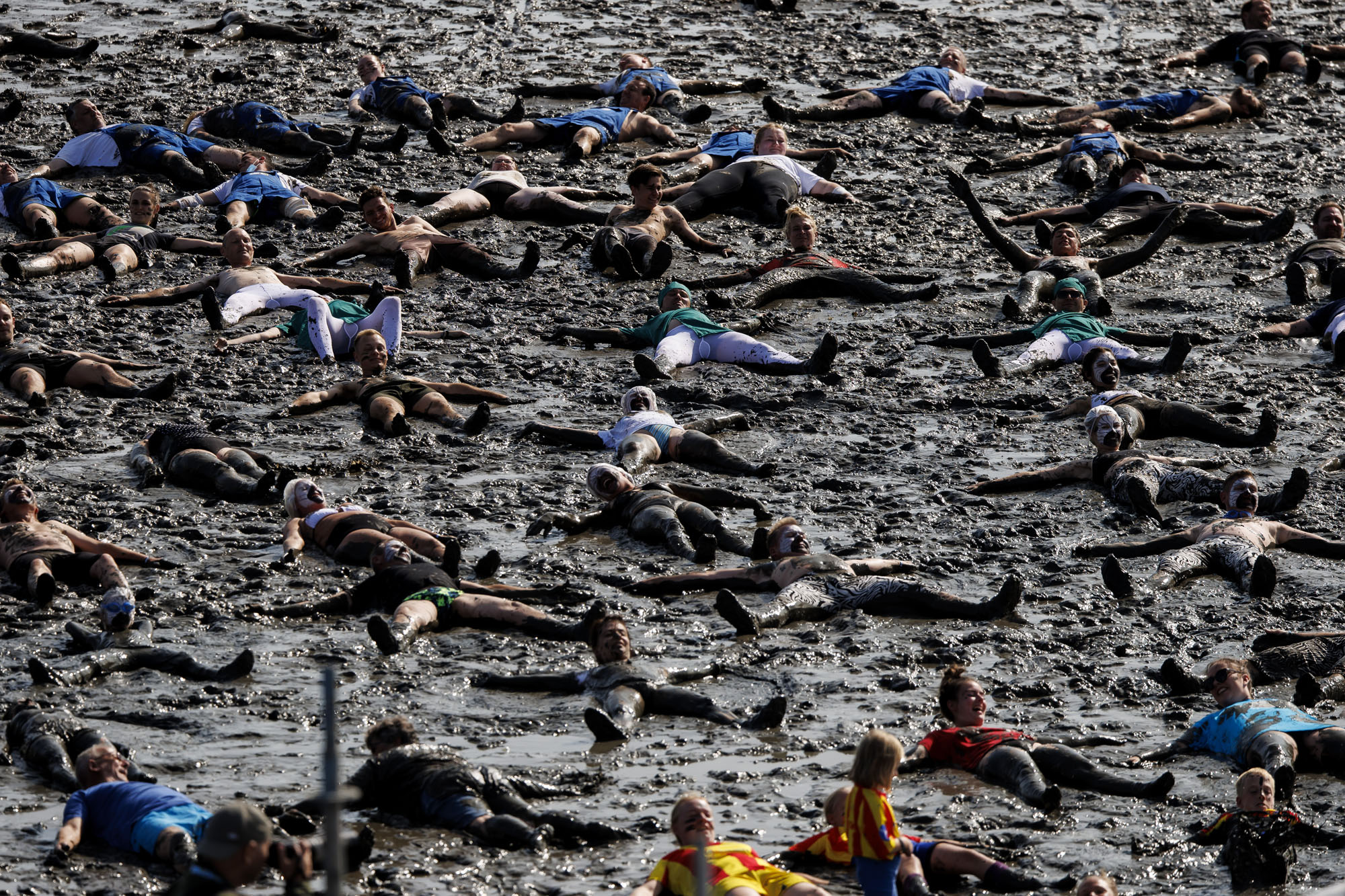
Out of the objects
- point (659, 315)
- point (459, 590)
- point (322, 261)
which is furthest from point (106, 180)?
point (459, 590)

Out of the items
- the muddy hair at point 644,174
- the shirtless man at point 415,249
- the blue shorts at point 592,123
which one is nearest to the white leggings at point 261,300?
the shirtless man at point 415,249

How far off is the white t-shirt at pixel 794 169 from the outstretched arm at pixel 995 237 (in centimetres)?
211

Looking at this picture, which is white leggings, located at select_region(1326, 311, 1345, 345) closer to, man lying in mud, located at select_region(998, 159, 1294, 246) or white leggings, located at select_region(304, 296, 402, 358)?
man lying in mud, located at select_region(998, 159, 1294, 246)

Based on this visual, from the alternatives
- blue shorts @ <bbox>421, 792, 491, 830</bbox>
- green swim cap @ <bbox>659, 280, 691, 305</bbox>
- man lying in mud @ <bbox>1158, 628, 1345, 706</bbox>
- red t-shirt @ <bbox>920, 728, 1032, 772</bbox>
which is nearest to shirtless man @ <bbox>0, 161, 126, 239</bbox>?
green swim cap @ <bbox>659, 280, 691, 305</bbox>

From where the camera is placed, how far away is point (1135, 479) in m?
12.3

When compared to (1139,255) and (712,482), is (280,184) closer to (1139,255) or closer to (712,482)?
(712,482)

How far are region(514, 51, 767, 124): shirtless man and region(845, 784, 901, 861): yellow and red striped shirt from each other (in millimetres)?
14845

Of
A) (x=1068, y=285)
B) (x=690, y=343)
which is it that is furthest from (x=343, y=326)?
(x=1068, y=285)

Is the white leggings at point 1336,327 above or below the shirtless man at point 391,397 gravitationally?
above

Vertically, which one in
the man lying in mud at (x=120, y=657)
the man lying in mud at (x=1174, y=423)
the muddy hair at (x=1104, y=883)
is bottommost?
the man lying in mud at (x=120, y=657)

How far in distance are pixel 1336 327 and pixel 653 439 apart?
6315 mm

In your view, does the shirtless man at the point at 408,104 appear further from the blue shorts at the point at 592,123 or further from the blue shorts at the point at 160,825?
the blue shorts at the point at 160,825

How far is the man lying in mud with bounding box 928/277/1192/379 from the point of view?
1473 centimetres

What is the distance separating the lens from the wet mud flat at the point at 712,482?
863 cm
